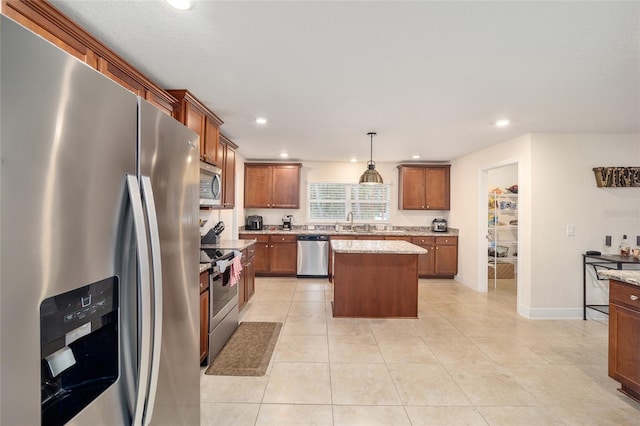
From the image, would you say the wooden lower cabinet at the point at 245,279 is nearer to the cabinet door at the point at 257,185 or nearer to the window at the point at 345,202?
the cabinet door at the point at 257,185

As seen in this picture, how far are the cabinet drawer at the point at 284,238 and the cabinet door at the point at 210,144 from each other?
2.58 meters

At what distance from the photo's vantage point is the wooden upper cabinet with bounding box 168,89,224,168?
8.23ft

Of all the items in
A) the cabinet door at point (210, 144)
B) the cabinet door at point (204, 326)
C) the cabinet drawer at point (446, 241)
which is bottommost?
the cabinet door at point (204, 326)

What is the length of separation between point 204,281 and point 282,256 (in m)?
3.24

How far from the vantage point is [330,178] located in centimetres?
623

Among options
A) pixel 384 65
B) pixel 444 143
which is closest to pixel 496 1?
pixel 384 65

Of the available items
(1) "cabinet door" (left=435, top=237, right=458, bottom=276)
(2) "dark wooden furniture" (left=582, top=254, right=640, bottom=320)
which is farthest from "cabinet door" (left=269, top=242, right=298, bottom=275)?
(2) "dark wooden furniture" (left=582, top=254, right=640, bottom=320)

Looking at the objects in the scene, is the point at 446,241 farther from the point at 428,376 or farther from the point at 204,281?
the point at 204,281

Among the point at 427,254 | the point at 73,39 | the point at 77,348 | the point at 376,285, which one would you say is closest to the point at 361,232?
the point at 427,254

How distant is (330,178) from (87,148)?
5.62m

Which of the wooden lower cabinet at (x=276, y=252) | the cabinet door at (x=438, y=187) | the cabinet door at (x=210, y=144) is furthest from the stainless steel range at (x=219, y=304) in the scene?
the cabinet door at (x=438, y=187)

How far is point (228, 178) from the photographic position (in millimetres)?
4027

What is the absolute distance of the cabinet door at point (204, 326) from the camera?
2.38 meters

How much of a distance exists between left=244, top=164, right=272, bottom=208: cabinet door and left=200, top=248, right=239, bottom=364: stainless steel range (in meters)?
2.93
